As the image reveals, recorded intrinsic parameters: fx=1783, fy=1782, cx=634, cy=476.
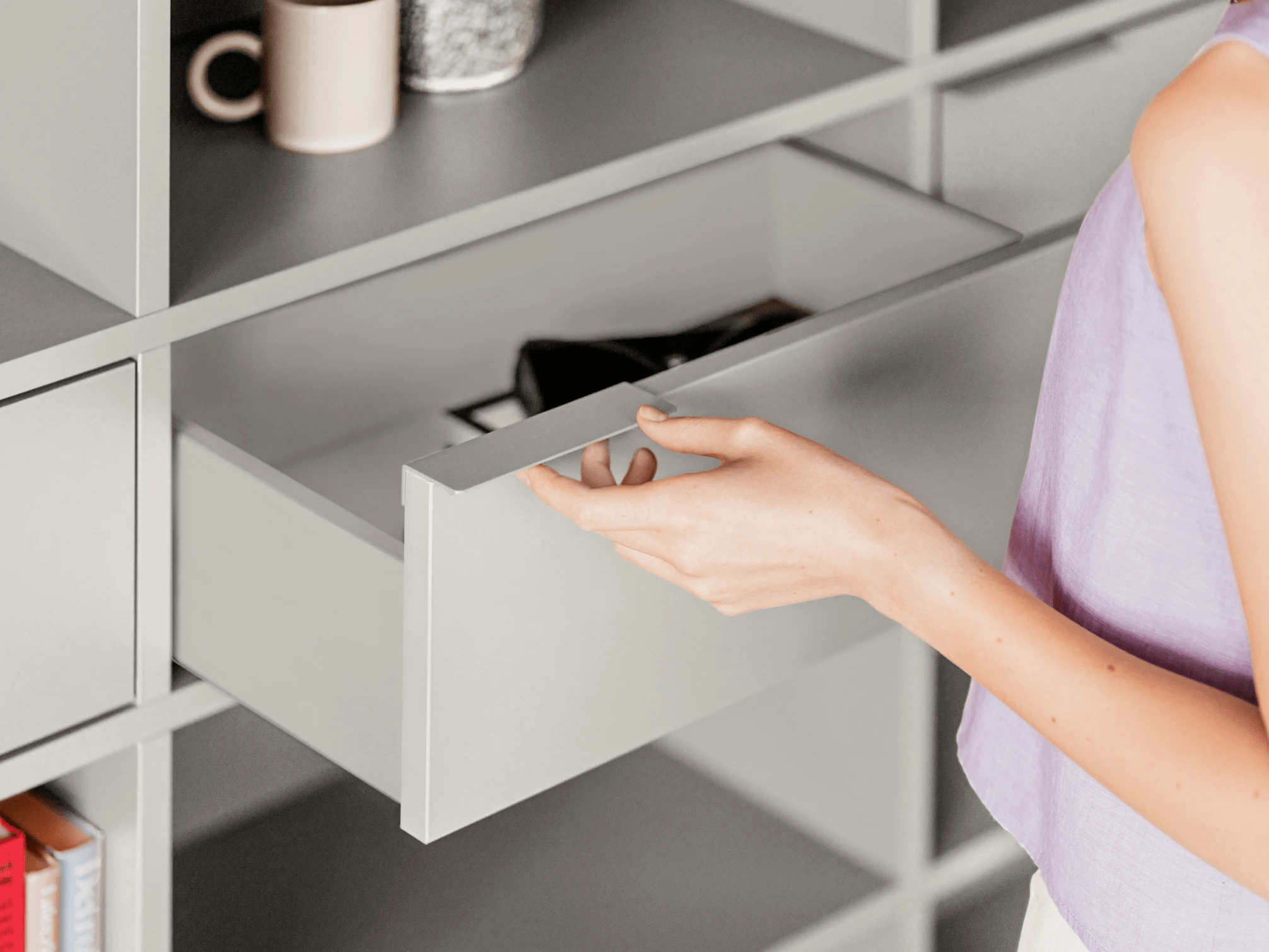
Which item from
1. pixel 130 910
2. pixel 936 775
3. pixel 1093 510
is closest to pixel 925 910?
pixel 936 775

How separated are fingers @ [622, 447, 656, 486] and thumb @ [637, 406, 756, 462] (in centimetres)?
2

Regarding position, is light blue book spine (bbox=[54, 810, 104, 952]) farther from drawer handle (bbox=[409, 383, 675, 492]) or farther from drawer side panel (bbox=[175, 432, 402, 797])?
drawer handle (bbox=[409, 383, 675, 492])

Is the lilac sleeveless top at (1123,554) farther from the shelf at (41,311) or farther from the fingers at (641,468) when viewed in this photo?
the shelf at (41,311)

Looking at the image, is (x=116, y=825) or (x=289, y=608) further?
(x=116, y=825)

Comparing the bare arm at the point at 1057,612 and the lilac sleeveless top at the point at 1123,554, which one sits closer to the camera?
the bare arm at the point at 1057,612

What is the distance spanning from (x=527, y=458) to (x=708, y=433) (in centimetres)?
8

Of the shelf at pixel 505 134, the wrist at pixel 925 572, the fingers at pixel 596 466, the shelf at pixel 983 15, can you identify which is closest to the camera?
the wrist at pixel 925 572

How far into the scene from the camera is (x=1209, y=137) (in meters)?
0.54

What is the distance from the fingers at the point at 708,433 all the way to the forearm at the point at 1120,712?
10 cm

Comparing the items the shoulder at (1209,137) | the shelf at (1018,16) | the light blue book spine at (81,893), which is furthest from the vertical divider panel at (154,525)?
the shelf at (1018,16)

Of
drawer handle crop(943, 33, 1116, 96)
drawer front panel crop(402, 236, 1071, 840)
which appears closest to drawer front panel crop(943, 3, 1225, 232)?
drawer handle crop(943, 33, 1116, 96)

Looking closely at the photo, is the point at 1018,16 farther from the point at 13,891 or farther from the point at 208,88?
the point at 13,891

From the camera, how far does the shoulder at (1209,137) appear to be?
53 centimetres

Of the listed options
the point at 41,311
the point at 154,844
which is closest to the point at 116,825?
the point at 154,844
